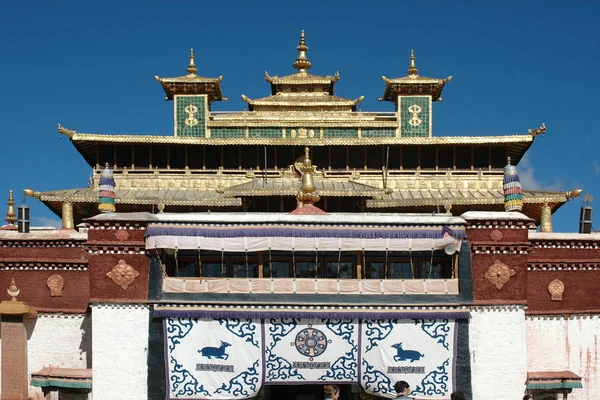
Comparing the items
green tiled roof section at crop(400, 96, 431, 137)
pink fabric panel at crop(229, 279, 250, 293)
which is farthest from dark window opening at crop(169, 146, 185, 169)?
pink fabric panel at crop(229, 279, 250, 293)

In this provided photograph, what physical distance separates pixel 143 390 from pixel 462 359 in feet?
24.2

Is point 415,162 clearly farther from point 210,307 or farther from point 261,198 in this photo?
point 210,307

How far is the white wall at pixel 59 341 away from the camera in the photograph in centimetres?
2158

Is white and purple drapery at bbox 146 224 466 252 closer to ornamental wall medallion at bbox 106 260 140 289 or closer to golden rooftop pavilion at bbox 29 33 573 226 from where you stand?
ornamental wall medallion at bbox 106 260 140 289

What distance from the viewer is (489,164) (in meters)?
31.5

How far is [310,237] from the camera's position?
63.9ft

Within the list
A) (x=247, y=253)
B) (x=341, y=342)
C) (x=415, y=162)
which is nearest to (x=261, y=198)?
(x=415, y=162)

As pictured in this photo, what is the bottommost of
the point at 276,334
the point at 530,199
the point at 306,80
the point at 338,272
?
the point at 276,334

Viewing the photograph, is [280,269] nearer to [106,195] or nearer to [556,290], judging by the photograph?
[106,195]

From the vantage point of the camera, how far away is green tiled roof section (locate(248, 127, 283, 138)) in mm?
31750

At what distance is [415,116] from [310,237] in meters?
14.2

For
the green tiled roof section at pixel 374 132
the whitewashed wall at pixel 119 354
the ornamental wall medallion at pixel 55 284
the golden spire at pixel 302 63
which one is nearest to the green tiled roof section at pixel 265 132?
the green tiled roof section at pixel 374 132

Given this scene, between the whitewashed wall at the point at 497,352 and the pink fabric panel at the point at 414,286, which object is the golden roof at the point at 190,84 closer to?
the pink fabric panel at the point at 414,286

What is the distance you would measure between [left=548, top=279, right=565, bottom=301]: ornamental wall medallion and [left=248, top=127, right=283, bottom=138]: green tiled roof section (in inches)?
525
